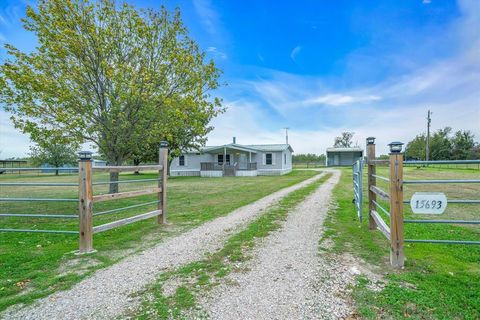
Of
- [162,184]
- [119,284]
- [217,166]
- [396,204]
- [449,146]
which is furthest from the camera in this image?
[449,146]

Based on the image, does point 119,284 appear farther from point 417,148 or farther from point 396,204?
point 417,148

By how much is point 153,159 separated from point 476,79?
28258mm

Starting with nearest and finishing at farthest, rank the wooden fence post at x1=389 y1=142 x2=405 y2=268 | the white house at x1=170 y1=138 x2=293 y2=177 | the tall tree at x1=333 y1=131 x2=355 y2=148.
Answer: the wooden fence post at x1=389 y1=142 x2=405 y2=268, the white house at x1=170 y1=138 x2=293 y2=177, the tall tree at x1=333 y1=131 x2=355 y2=148

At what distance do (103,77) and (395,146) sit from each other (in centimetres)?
1154

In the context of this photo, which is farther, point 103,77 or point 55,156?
point 55,156

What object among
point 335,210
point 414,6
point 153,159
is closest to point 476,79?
point 414,6

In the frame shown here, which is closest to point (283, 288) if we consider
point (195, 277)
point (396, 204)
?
point (195, 277)

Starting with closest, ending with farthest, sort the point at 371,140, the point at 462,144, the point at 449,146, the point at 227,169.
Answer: the point at 371,140 < the point at 227,169 < the point at 462,144 < the point at 449,146

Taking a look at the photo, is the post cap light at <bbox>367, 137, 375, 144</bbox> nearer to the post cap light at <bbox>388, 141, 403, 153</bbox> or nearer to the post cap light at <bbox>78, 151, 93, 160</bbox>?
the post cap light at <bbox>388, 141, 403, 153</bbox>

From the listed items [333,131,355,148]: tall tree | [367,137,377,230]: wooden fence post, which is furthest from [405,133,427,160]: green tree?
[367,137,377,230]: wooden fence post

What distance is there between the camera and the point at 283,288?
303 cm

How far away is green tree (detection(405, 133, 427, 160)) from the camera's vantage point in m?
47.5

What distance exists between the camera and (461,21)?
11.3 meters

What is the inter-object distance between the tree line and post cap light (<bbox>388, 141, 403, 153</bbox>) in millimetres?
52963
